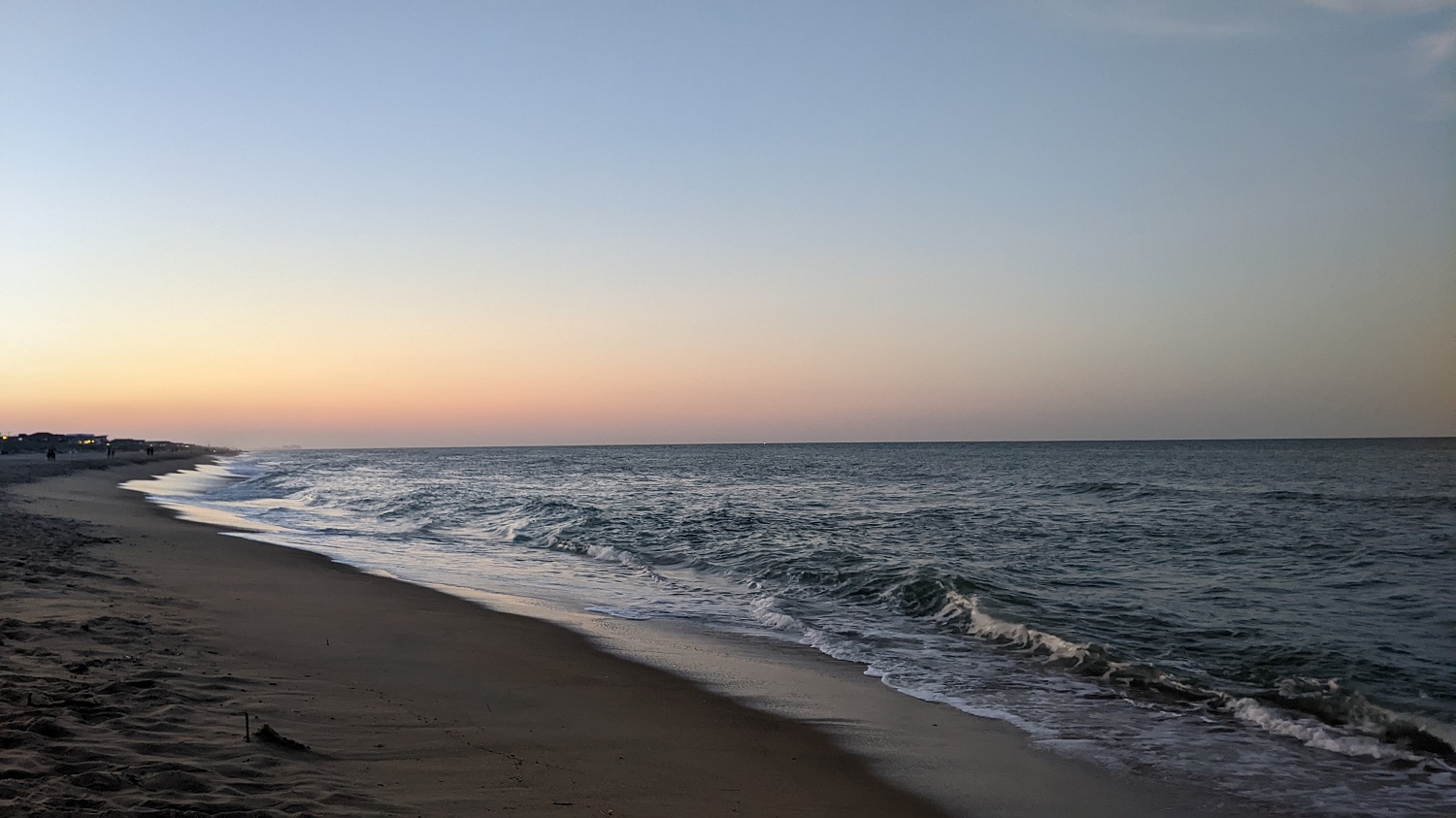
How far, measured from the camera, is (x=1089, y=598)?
13289 mm

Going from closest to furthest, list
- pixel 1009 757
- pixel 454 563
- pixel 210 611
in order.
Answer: pixel 1009 757
pixel 210 611
pixel 454 563

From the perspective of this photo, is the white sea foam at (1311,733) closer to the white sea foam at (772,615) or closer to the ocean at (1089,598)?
the ocean at (1089,598)

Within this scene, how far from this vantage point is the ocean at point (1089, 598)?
7062 millimetres

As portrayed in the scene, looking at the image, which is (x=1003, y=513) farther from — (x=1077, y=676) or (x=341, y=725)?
(x=341, y=725)

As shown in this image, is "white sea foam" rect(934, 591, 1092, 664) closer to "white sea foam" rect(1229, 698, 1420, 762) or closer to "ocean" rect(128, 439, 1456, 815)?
"ocean" rect(128, 439, 1456, 815)

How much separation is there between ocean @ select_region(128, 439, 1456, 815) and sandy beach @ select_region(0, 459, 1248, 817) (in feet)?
4.24

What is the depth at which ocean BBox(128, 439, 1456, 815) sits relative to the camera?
706 cm

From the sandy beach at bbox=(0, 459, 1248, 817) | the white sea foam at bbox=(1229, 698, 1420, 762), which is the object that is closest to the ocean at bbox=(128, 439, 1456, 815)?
the white sea foam at bbox=(1229, 698, 1420, 762)

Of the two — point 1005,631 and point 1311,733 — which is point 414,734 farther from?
point 1005,631

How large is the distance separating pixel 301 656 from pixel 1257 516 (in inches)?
1065

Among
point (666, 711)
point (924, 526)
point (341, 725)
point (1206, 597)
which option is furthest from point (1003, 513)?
point (341, 725)

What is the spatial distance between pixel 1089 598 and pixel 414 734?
10837 millimetres

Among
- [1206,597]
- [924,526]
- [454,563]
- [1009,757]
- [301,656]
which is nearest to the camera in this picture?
[1009,757]

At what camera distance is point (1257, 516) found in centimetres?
2584
